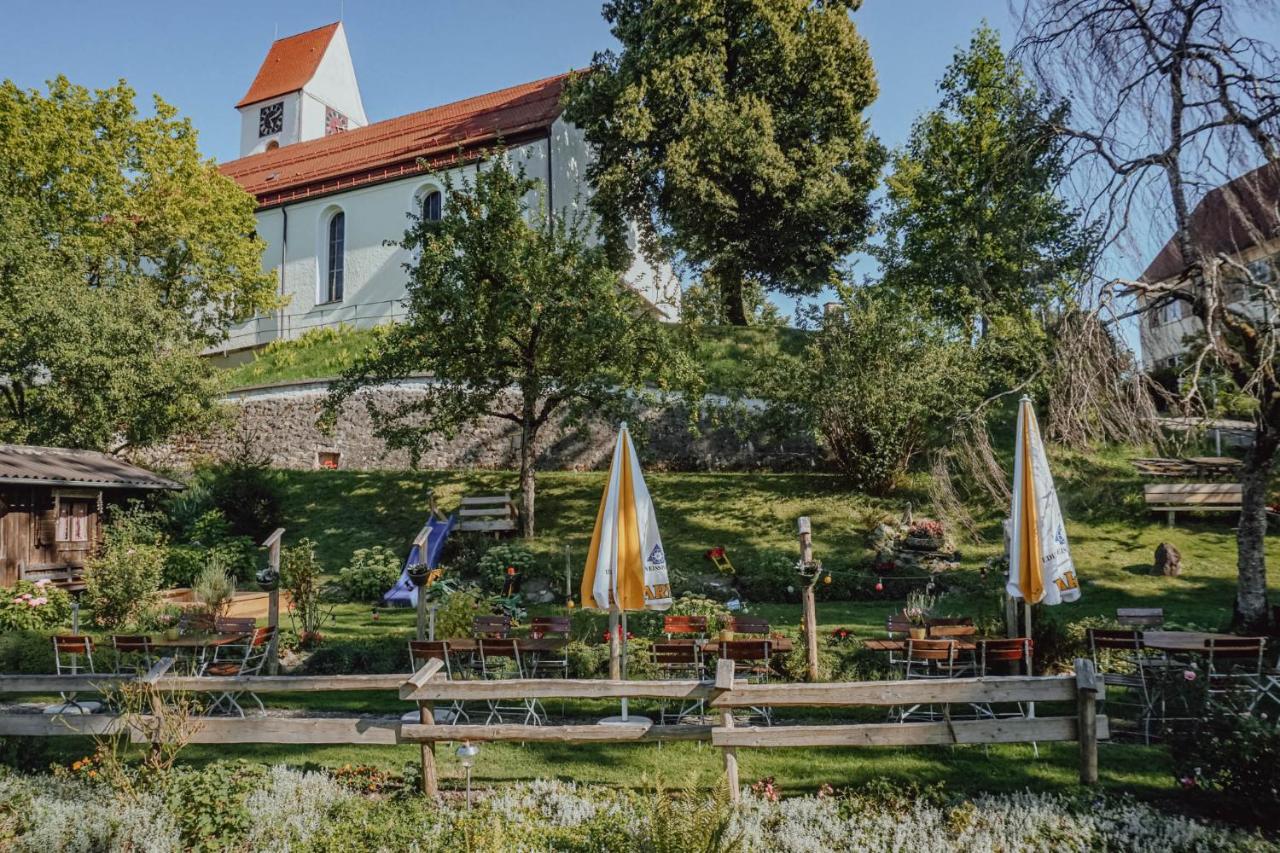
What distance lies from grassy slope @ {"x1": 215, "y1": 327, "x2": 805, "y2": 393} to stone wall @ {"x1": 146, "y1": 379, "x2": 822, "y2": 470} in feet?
4.11

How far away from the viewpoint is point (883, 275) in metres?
28.2

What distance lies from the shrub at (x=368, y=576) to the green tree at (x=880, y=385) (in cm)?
991

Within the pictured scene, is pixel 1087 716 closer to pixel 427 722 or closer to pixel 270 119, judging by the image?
pixel 427 722

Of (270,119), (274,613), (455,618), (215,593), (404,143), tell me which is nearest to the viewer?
(274,613)

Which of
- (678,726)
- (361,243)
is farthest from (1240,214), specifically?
(361,243)

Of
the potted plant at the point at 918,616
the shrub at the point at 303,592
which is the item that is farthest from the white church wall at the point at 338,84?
the potted plant at the point at 918,616

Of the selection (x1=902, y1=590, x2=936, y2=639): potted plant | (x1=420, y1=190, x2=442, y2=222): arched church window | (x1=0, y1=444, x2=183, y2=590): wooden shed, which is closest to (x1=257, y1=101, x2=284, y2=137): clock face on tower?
(x1=420, y1=190, x2=442, y2=222): arched church window

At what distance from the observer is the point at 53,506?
1797cm

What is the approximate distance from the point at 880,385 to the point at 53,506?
17.6 m

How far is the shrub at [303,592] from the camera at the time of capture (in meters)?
13.0

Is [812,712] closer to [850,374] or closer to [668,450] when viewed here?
[850,374]

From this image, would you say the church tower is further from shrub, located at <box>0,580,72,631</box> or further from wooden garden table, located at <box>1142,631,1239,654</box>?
wooden garden table, located at <box>1142,631,1239,654</box>

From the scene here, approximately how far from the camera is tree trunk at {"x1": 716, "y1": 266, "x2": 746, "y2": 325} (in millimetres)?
30406

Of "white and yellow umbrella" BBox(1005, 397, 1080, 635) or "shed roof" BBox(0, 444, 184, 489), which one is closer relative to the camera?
"white and yellow umbrella" BBox(1005, 397, 1080, 635)
